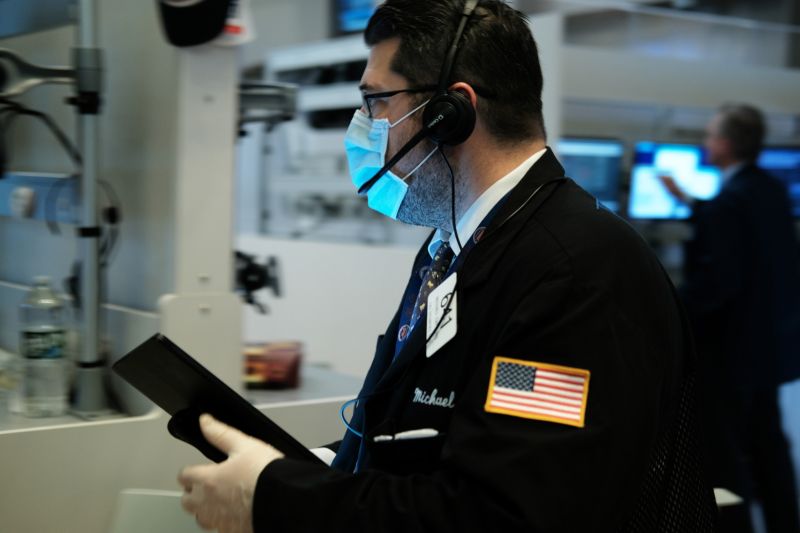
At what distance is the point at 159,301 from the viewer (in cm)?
195

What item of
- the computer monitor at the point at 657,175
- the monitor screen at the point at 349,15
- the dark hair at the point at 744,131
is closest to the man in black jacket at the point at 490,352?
the dark hair at the point at 744,131

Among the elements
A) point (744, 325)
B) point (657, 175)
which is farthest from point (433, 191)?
point (657, 175)

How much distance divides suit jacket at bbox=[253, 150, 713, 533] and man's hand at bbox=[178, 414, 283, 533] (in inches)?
1.1

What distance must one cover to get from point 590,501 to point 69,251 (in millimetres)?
1940

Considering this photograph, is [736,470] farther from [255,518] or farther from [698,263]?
[255,518]

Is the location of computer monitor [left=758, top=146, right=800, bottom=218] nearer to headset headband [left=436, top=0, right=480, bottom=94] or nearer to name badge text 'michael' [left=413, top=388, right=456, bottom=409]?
headset headband [left=436, top=0, right=480, bottom=94]

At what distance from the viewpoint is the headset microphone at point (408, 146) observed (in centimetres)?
117

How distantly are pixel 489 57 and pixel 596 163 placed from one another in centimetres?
326

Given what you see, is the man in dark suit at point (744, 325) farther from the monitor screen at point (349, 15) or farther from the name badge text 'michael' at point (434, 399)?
the monitor screen at point (349, 15)

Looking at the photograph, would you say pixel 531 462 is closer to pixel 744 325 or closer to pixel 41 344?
pixel 41 344

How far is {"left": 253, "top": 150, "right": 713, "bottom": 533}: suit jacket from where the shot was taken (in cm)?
92

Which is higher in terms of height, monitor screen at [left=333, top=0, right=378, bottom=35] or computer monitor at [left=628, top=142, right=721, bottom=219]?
monitor screen at [left=333, top=0, right=378, bottom=35]

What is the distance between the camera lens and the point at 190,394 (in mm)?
1190

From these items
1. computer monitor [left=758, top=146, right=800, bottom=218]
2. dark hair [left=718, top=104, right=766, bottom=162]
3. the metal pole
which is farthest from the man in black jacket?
computer monitor [left=758, top=146, right=800, bottom=218]
